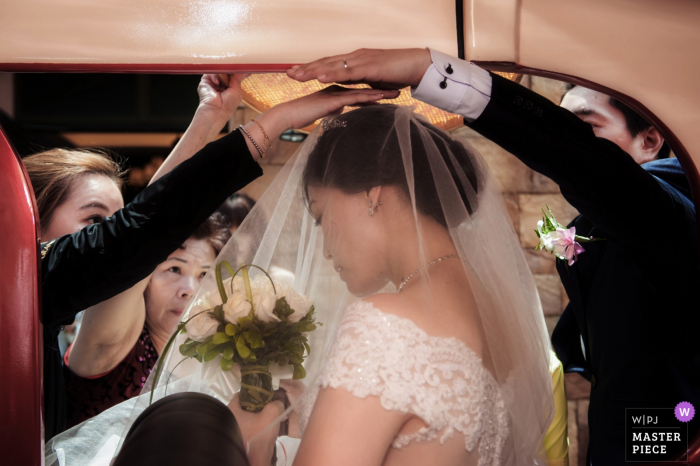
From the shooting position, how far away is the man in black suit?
106cm

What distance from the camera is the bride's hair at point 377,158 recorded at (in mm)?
1162

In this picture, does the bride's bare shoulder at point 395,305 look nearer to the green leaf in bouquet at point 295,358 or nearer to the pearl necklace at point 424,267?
the pearl necklace at point 424,267

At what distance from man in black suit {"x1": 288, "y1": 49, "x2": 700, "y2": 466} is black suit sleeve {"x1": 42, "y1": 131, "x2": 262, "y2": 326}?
1.03ft

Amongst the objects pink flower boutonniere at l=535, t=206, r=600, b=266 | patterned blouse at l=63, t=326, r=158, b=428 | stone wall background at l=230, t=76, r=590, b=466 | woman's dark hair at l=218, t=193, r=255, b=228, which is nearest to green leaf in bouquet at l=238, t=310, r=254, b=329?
pink flower boutonniere at l=535, t=206, r=600, b=266

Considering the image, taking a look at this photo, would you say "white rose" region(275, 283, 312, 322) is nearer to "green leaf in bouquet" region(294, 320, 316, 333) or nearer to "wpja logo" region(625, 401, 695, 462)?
"green leaf in bouquet" region(294, 320, 316, 333)

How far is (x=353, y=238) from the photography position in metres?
1.18

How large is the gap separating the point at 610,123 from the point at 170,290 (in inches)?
71.7

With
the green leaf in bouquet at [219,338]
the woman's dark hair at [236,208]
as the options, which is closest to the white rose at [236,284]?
the green leaf in bouquet at [219,338]

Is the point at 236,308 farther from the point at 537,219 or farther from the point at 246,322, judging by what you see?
the point at 537,219

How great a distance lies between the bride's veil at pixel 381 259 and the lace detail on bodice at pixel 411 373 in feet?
0.33

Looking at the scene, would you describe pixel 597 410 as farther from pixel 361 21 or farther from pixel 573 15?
pixel 361 21

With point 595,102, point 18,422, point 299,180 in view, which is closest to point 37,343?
point 18,422

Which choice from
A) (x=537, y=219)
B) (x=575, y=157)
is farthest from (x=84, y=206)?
(x=537, y=219)

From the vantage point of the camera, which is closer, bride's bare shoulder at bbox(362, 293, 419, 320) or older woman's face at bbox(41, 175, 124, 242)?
bride's bare shoulder at bbox(362, 293, 419, 320)
